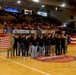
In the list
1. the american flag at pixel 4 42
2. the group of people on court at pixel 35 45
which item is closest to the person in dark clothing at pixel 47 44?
the group of people on court at pixel 35 45

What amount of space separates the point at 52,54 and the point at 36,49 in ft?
5.20

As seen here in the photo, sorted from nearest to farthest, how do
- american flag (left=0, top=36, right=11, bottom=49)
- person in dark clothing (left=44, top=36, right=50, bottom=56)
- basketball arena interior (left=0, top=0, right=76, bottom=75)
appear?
basketball arena interior (left=0, top=0, right=76, bottom=75), american flag (left=0, top=36, right=11, bottom=49), person in dark clothing (left=44, top=36, right=50, bottom=56)

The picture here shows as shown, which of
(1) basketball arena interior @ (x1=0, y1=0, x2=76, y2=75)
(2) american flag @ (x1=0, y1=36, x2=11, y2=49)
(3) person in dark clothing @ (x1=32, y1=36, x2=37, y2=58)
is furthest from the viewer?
(2) american flag @ (x1=0, y1=36, x2=11, y2=49)

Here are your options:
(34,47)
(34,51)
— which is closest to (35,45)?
(34,47)

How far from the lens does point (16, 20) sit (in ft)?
84.4

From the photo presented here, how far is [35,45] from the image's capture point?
32.7 feet

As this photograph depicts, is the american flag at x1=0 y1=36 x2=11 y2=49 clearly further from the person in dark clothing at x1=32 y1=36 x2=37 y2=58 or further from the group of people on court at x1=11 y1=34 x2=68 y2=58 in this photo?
the person in dark clothing at x1=32 y1=36 x2=37 y2=58

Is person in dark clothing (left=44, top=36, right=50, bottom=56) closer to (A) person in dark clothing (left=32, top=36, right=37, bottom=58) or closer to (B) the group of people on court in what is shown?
(B) the group of people on court

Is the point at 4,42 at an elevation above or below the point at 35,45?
above

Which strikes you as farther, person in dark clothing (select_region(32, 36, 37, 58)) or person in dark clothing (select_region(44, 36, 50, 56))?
person in dark clothing (select_region(44, 36, 50, 56))

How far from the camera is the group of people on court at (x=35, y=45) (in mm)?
10016

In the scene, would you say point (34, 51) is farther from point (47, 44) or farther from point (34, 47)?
point (47, 44)

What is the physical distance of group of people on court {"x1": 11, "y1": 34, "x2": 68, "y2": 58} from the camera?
1002 cm

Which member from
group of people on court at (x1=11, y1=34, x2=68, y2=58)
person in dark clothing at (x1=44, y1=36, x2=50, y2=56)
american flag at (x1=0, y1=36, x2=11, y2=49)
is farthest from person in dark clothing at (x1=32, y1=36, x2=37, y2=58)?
american flag at (x1=0, y1=36, x2=11, y2=49)
